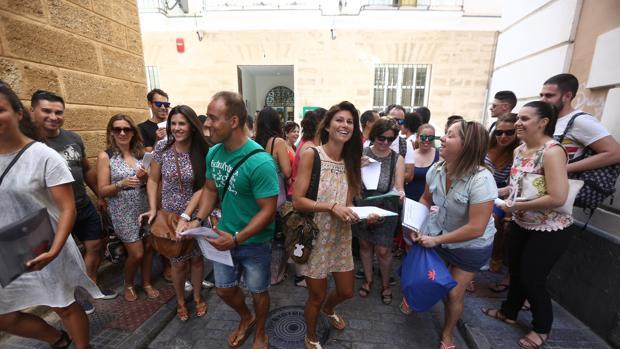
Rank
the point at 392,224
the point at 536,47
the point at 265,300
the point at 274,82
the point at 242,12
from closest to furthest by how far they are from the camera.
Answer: the point at 265,300, the point at 392,224, the point at 536,47, the point at 242,12, the point at 274,82

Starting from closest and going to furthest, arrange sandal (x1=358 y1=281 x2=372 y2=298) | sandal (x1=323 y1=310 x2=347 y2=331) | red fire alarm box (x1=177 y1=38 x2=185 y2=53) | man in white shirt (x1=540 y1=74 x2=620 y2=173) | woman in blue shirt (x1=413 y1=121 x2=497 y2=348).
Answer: woman in blue shirt (x1=413 y1=121 x2=497 y2=348) → man in white shirt (x1=540 y1=74 x2=620 y2=173) → sandal (x1=323 y1=310 x2=347 y2=331) → sandal (x1=358 y1=281 x2=372 y2=298) → red fire alarm box (x1=177 y1=38 x2=185 y2=53)

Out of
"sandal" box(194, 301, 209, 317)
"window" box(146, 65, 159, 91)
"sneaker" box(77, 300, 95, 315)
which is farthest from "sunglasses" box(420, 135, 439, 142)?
"window" box(146, 65, 159, 91)

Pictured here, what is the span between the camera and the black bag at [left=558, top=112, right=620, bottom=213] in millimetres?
2469

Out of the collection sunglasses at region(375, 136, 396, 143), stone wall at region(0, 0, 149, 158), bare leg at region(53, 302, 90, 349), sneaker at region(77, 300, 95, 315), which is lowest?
sneaker at region(77, 300, 95, 315)

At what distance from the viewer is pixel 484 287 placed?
3523mm

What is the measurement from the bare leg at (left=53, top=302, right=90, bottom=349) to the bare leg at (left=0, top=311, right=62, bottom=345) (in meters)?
0.18

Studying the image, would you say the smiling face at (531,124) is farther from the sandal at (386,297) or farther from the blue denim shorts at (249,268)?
the blue denim shorts at (249,268)

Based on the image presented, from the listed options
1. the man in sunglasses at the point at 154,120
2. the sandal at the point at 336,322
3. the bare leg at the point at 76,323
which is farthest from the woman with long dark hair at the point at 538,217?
the man in sunglasses at the point at 154,120

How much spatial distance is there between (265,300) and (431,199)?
1799 mm

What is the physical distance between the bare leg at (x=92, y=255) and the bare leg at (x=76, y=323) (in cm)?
97

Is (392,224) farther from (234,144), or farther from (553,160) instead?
(234,144)

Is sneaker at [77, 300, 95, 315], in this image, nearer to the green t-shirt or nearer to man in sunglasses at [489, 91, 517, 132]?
the green t-shirt

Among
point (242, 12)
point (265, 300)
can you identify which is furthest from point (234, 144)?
point (242, 12)

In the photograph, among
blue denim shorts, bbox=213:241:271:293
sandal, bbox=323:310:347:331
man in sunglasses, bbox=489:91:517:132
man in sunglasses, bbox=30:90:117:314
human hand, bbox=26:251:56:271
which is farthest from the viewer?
man in sunglasses, bbox=489:91:517:132
